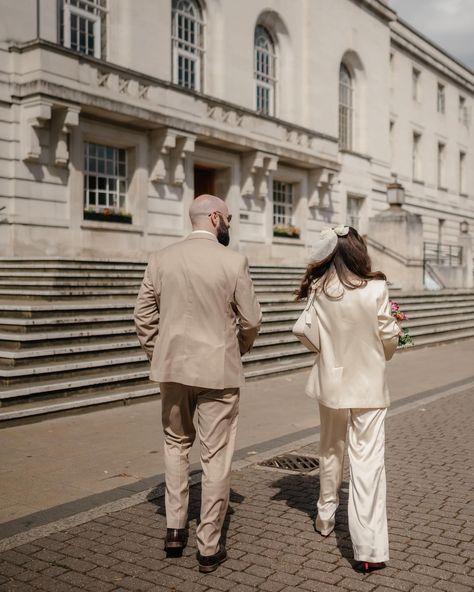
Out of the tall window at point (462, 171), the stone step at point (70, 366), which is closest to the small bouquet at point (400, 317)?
the stone step at point (70, 366)

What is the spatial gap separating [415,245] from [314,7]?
1029 cm

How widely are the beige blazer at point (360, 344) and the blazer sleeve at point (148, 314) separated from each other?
3.38 feet

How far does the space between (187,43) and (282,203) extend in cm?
679

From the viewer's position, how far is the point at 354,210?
31109 mm

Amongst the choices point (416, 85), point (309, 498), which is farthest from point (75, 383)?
point (416, 85)

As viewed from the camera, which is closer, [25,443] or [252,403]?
[25,443]

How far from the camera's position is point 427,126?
39.4 metres

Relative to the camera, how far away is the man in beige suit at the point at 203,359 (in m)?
4.09

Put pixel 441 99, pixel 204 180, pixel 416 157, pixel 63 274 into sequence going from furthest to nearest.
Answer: pixel 441 99 < pixel 416 157 < pixel 204 180 < pixel 63 274

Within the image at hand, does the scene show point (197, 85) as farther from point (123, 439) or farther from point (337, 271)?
point (337, 271)

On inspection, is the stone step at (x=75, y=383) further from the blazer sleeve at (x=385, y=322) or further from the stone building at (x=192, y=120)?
the stone building at (x=192, y=120)

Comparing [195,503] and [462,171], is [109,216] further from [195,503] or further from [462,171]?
[462,171]

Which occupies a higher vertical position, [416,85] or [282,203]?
[416,85]

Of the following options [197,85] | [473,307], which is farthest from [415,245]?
[197,85]
